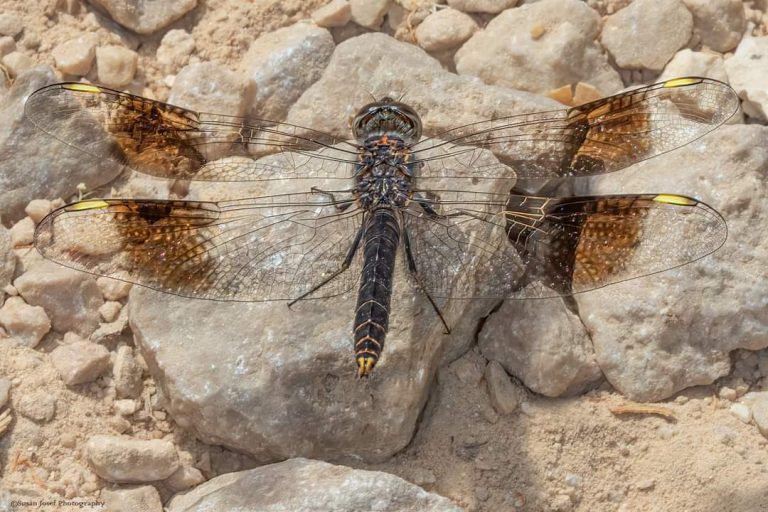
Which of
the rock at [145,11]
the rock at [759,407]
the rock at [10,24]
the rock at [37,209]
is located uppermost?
the rock at [145,11]

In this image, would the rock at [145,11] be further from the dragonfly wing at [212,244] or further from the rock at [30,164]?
the dragonfly wing at [212,244]

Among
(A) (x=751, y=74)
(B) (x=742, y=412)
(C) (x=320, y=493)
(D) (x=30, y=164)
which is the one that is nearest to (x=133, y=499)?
(C) (x=320, y=493)

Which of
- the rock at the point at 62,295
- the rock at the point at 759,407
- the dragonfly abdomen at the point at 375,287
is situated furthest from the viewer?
the rock at the point at 62,295

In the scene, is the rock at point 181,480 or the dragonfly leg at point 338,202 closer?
the rock at point 181,480

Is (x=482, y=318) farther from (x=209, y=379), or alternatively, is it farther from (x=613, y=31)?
(x=613, y=31)

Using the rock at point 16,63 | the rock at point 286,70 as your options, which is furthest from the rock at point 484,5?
the rock at point 16,63

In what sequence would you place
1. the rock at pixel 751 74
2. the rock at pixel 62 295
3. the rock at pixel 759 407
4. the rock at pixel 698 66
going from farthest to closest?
the rock at pixel 698 66 < the rock at pixel 751 74 < the rock at pixel 62 295 < the rock at pixel 759 407

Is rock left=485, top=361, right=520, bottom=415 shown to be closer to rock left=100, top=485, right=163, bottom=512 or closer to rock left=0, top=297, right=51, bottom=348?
rock left=100, top=485, right=163, bottom=512

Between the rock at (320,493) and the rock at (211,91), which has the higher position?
the rock at (211,91)
